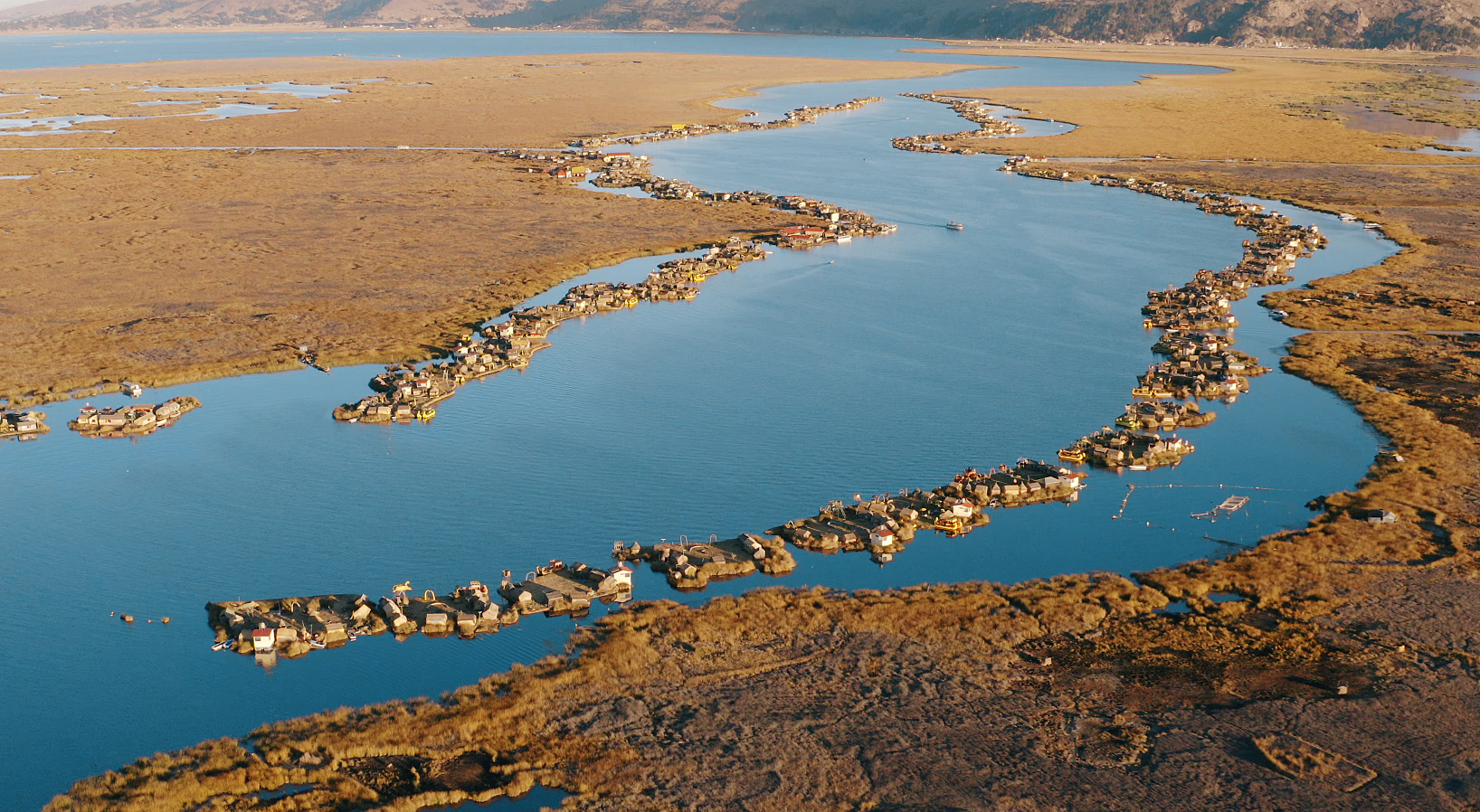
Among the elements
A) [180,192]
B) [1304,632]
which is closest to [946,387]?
[1304,632]

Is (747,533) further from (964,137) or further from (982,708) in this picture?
(964,137)

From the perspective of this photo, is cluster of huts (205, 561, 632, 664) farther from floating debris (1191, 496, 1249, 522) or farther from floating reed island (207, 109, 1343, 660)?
floating debris (1191, 496, 1249, 522)

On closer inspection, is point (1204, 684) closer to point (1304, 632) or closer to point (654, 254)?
point (1304, 632)

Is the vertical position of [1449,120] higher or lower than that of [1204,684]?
higher

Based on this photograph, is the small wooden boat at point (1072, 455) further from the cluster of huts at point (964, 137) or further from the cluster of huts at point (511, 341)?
the cluster of huts at point (964, 137)

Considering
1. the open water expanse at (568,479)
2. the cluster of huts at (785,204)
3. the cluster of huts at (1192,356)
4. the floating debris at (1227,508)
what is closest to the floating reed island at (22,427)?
the open water expanse at (568,479)

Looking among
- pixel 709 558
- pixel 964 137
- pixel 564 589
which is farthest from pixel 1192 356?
pixel 964 137
